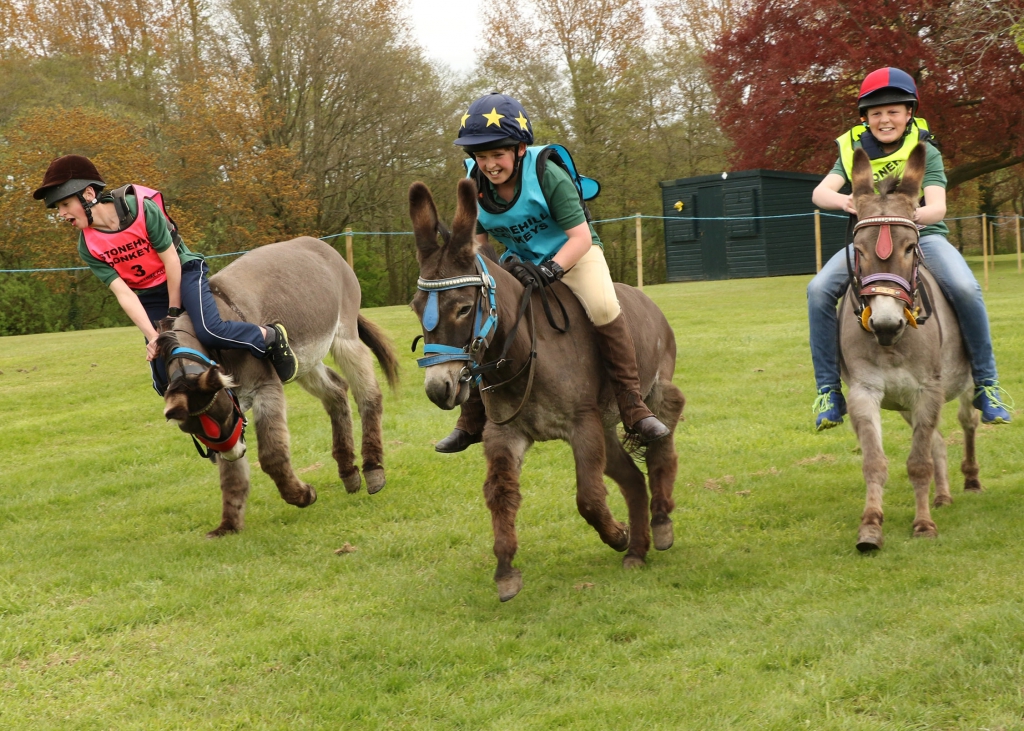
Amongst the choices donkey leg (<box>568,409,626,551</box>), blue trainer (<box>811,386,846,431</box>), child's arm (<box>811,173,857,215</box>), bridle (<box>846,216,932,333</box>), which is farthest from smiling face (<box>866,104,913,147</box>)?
donkey leg (<box>568,409,626,551</box>)

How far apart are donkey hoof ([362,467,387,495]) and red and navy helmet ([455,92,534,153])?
352cm

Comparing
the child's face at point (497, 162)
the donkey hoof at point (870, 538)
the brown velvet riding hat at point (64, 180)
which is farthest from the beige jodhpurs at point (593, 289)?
the brown velvet riding hat at point (64, 180)

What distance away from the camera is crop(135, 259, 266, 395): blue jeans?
6.21m

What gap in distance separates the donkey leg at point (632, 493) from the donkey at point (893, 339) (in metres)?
1.22

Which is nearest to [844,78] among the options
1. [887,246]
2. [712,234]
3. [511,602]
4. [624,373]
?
[712,234]

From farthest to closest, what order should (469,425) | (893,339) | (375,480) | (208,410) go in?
(375,480) < (208,410) < (469,425) < (893,339)

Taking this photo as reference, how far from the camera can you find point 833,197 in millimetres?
5742

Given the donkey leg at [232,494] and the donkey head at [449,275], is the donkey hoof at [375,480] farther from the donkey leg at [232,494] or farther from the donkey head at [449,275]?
the donkey head at [449,275]

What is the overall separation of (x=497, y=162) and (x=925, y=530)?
3.29 metres

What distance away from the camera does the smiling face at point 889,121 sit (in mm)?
5875

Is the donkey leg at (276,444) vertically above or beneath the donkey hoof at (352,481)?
above

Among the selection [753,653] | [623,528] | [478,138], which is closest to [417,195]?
[478,138]

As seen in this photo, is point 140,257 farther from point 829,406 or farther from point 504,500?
point 829,406

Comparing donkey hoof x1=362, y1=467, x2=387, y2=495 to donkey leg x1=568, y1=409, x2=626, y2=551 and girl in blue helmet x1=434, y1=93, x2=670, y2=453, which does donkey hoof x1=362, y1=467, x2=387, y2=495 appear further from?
donkey leg x1=568, y1=409, x2=626, y2=551
